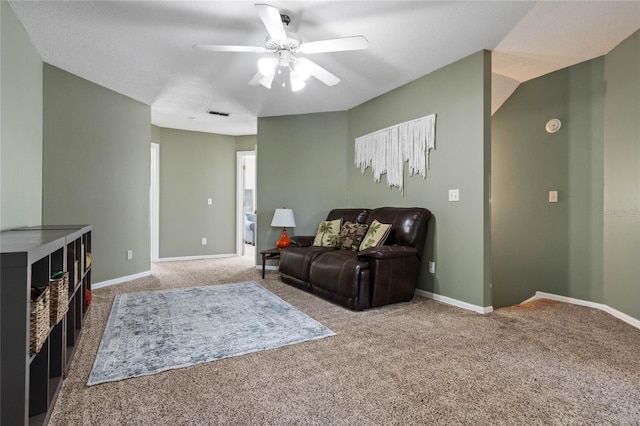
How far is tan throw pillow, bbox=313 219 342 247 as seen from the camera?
4.14 metres

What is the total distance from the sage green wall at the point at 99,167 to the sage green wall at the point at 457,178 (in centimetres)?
344

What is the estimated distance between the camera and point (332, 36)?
2799mm

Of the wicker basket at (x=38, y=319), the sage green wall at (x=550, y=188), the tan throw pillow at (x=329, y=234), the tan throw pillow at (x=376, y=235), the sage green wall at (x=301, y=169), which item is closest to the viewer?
the wicker basket at (x=38, y=319)

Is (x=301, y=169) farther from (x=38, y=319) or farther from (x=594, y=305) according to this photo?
(x=38, y=319)

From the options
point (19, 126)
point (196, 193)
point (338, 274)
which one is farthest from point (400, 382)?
point (196, 193)

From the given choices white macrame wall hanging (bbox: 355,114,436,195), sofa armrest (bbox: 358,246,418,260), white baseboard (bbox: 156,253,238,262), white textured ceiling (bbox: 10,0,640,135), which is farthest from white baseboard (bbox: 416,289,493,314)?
white baseboard (bbox: 156,253,238,262)

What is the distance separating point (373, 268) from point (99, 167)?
3.35 meters

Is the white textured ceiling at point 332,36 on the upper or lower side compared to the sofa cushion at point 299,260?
upper

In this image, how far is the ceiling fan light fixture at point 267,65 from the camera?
256cm

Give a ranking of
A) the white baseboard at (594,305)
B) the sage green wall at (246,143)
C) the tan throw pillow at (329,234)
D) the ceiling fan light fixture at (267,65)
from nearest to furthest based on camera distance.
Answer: the ceiling fan light fixture at (267,65), the white baseboard at (594,305), the tan throw pillow at (329,234), the sage green wall at (246,143)

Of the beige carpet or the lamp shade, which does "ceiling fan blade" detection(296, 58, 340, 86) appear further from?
the lamp shade

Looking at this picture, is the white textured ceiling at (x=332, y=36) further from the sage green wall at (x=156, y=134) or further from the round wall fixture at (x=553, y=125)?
the sage green wall at (x=156, y=134)

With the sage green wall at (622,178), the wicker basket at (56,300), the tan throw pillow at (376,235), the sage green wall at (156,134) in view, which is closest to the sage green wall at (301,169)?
the tan throw pillow at (376,235)

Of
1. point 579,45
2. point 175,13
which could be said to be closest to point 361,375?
point 175,13
